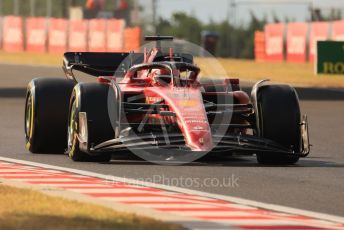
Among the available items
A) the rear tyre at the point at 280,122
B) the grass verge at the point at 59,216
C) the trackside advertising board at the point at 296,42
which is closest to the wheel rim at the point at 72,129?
the rear tyre at the point at 280,122

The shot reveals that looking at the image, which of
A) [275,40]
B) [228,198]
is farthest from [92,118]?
[275,40]

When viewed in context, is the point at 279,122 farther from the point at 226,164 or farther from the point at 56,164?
the point at 56,164

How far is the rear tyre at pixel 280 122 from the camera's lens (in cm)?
1532

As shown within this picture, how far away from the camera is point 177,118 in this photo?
14.9 meters

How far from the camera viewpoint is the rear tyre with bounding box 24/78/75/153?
16625 mm

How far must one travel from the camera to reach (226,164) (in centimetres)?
1540

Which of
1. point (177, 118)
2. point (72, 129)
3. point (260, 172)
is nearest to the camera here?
point (260, 172)

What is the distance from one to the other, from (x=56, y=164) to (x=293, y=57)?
157 feet

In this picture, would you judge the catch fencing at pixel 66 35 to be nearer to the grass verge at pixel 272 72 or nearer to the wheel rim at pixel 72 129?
the grass verge at pixel 272 72

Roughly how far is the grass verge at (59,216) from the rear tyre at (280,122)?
4713mm

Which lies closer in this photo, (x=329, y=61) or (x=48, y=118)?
(x=48, y=118)

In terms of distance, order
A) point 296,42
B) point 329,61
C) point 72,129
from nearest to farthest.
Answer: point 72,129, point 329,61, point 296,42

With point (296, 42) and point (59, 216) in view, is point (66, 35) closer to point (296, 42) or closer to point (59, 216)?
point (296, 42)

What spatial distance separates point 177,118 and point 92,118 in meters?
0.98
